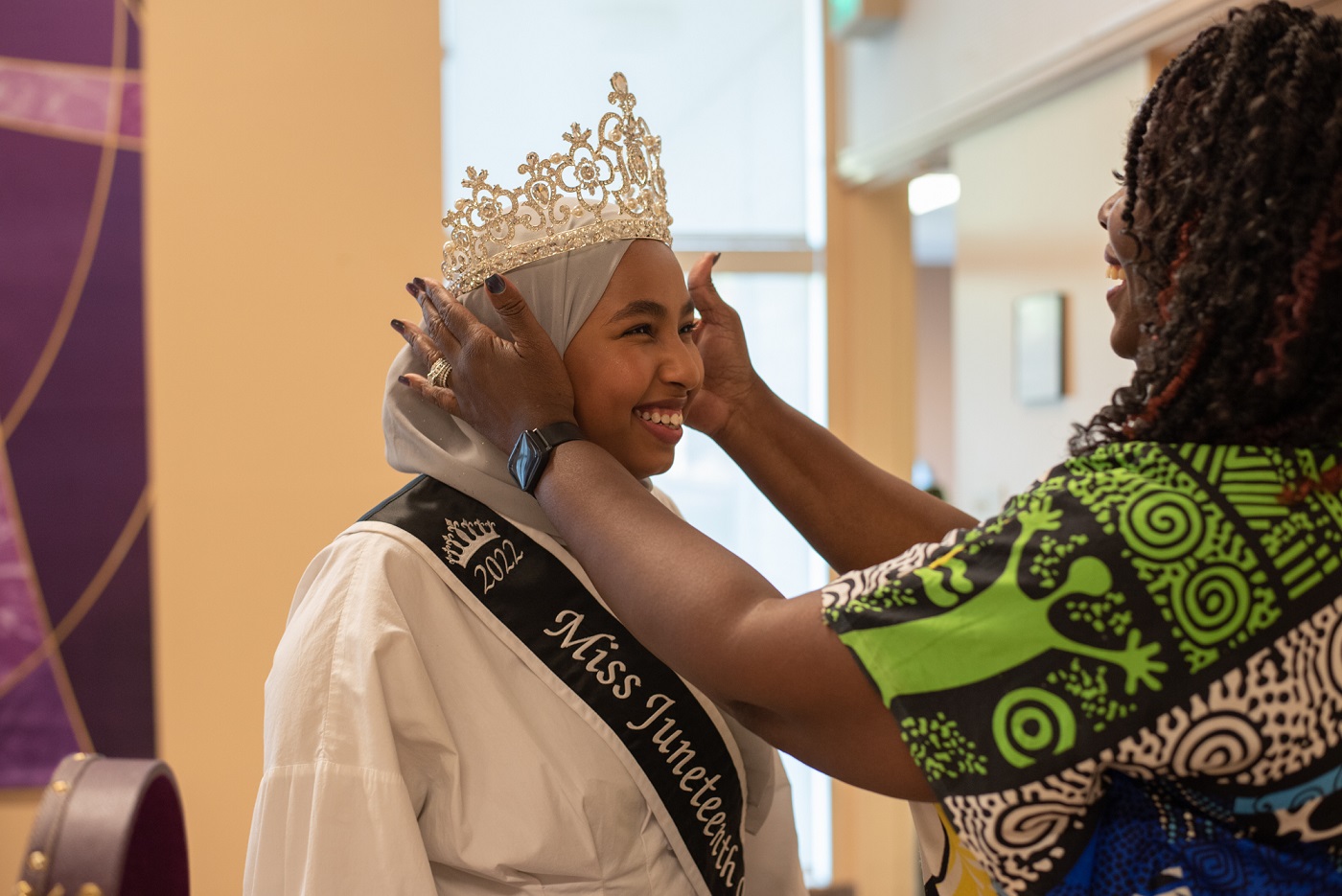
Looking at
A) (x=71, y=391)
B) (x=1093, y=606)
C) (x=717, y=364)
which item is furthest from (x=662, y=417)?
(x=71, y=391)

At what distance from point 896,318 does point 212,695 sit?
2358 millimetres

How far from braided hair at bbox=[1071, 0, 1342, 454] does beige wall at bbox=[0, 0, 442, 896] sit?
251 centimetres

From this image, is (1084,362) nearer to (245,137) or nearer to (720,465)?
(720,465)

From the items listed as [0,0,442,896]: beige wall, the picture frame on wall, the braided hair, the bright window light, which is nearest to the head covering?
the braided hair

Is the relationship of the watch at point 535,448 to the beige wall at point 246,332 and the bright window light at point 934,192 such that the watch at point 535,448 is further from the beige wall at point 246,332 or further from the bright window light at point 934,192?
the bright window light at point 934,192

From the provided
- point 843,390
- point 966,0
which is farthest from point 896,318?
point 966,0

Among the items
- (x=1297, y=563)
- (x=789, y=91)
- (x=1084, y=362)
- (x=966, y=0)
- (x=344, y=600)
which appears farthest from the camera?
(x=789, y=91)

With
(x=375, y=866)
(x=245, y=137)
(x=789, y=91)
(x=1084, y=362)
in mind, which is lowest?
(x=375, y=866)

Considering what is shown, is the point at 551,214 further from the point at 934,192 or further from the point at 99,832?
the point at 934,192

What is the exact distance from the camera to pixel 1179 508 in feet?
2.77

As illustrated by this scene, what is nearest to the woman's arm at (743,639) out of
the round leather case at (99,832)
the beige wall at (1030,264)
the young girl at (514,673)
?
the young girl at (514,673)

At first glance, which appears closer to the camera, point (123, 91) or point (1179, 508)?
point (1179, 508)

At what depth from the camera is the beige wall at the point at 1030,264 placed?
251 cm

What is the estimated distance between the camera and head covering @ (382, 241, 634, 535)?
1385 mm
